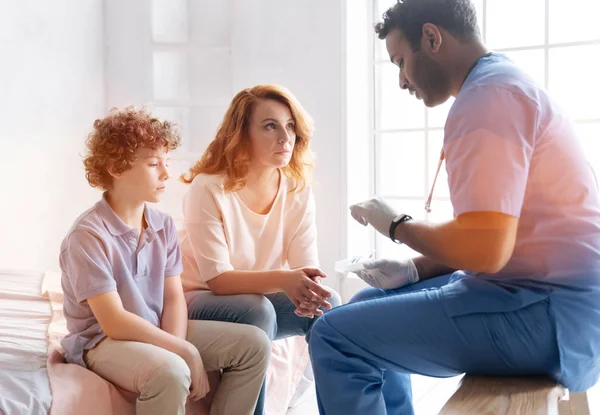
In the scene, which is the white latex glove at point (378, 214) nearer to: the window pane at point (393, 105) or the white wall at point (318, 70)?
the white wall at point (318, 70)

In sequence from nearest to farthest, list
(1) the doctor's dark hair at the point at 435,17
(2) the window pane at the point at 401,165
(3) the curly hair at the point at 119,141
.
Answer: (1) the doctor's dark hair at the point at 435,17 → (3) the curly hair at the point at 119,141 → (2) the window pane at the point at 401,165

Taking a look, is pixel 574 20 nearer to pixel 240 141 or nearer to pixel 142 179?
pixel 240 141

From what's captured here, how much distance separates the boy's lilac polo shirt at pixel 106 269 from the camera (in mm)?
1771

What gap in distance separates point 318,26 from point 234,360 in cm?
207

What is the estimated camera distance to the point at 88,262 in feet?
5.80

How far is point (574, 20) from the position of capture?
3.22m

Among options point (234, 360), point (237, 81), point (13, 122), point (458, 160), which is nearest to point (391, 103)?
point (237, 81)

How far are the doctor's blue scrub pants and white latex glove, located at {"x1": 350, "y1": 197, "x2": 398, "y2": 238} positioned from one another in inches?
6.4

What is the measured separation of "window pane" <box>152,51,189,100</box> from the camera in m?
3.74

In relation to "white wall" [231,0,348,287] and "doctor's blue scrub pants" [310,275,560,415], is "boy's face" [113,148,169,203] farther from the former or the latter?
"white wall" [231,0,348,287]

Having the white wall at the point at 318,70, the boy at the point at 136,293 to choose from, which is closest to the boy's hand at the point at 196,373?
the boy at the point at 136,293

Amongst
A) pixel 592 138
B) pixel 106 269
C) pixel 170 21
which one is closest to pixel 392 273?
pixel 106 269

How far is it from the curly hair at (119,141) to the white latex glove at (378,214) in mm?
660

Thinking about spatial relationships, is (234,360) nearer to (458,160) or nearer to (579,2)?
(458,160)
